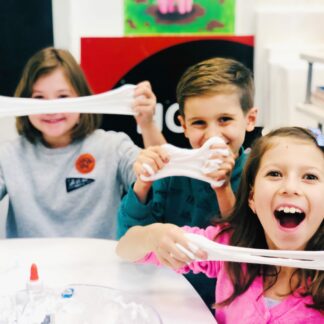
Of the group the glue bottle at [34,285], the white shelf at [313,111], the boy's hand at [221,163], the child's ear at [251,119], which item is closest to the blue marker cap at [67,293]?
the glue bottle at [34,285]

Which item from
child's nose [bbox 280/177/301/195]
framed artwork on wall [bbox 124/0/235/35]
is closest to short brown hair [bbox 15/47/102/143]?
framed artwork on wall [bbox 124/0/235/35]

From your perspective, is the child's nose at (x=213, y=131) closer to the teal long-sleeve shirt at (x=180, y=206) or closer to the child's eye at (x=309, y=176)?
the teal long-sleeve shirt at (x=180, y=206)

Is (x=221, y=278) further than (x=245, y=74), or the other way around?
(x=245, y=74)

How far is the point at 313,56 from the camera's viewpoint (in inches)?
32.5

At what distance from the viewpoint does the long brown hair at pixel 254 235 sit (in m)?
0.62

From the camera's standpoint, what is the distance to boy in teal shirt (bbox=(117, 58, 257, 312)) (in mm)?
773

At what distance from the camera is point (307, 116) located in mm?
879

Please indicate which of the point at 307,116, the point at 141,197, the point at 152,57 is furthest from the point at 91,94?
the point at 307,116

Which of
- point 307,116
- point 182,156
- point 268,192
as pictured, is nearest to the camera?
point 268,192

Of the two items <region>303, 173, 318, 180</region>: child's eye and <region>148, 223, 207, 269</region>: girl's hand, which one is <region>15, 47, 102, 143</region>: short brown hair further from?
<region>303, 173, 318, 180</region>: child's eye

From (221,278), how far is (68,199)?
39cm

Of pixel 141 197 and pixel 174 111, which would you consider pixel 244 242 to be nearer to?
pixel 141 197

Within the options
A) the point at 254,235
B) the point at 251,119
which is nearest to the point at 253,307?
the point at 254,235

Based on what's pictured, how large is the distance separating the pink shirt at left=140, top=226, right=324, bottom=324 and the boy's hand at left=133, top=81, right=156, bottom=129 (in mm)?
258
